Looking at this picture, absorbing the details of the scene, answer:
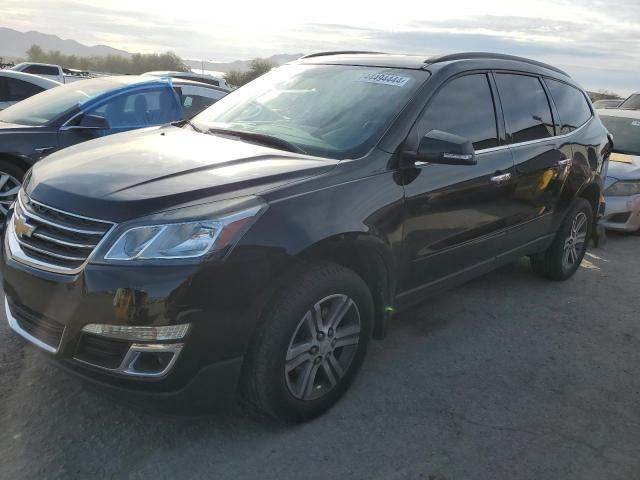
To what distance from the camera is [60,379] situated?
304cm

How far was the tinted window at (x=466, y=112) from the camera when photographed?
11.0 ft

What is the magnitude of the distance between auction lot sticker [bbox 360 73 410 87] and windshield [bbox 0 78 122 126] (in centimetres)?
340

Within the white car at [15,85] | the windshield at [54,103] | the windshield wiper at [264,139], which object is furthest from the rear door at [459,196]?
the white car at [15,85]

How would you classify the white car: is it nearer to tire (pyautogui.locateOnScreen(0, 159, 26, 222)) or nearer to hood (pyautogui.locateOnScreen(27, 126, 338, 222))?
tire (pyautogui.locateOnScreen(0, 159, 26, 222))

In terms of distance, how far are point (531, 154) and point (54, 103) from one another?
456cm

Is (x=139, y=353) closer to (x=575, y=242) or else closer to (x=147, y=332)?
(x=147, y=332)

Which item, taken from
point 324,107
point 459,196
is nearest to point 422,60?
point 324,107

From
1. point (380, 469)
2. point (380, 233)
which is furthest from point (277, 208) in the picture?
point (380, 469)

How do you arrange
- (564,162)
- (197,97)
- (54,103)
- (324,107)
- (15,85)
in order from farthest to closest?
(15,85) < (197,97) < (54,103) < (564,162) < (324,107)

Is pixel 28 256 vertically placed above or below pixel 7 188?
above

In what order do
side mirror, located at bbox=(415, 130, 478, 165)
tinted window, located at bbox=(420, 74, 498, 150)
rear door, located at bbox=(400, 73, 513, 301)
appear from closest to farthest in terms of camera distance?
side mirror, located at bbox=(415, 130, 478, 165), rear door, located at bbox=(400, 73, 513, 301), tinted window, located at bbox=(420, 74, 498, 150)

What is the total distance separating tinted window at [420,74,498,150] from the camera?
11.0 ft

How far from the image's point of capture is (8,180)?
524 centimetres

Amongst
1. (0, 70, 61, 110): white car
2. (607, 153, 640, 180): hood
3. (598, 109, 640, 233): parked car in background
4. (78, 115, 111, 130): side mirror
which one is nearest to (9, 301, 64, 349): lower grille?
(78, 115, 111, 130): side mirror
